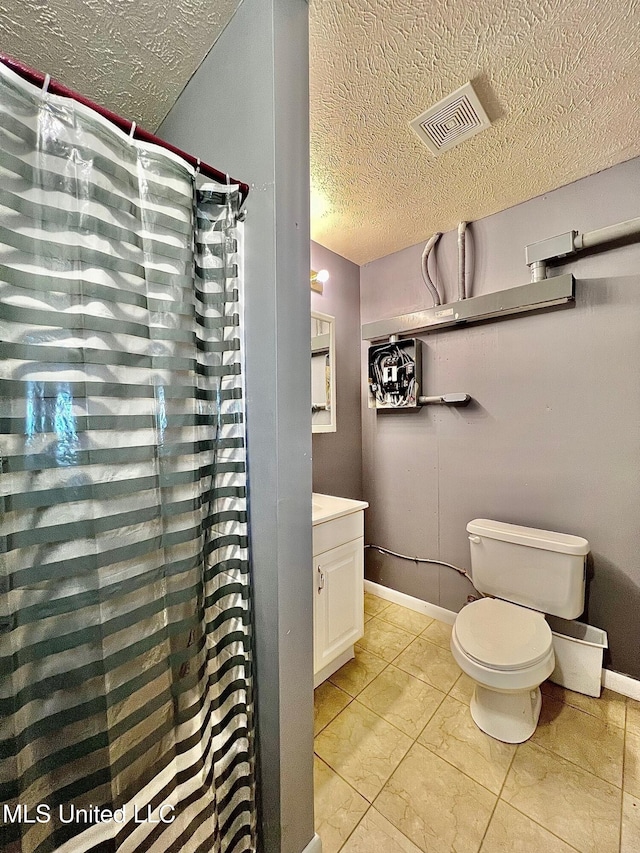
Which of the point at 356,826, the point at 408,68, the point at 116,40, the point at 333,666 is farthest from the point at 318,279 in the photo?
the point at 356,826

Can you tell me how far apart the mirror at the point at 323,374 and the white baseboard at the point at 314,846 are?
1.60 metres

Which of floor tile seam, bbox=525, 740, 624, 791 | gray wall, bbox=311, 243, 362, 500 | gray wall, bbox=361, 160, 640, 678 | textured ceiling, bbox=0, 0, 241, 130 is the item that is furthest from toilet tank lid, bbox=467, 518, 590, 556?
textured ceiling, bbox=0, 0, 241, 130

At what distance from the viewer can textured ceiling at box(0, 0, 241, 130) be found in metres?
0.89

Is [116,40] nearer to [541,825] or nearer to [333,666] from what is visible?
[333,666]

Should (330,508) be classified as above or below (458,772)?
above

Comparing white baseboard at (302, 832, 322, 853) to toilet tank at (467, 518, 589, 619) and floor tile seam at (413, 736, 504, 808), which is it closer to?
floor tile seam at (413, 736, 504, 808)

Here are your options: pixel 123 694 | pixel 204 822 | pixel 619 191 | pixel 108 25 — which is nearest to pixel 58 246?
pixel 108 25

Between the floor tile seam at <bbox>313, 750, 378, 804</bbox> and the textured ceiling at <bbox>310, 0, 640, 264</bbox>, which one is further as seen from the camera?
the floor tile seam at <bbox>313, 750, 378, 804</bbox>

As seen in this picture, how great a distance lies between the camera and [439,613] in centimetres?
210

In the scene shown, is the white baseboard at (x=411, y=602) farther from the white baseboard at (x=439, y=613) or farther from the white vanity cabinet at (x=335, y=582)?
the white vanity cabinet at (x=335, y=582)

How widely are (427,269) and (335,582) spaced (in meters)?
1.90

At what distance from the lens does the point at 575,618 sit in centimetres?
153

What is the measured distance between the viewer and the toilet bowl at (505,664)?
1.24m

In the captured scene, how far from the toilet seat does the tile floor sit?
366mm
